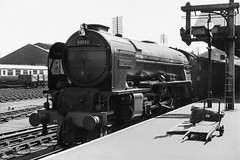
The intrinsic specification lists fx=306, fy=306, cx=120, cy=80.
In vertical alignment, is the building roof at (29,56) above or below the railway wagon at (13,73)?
above


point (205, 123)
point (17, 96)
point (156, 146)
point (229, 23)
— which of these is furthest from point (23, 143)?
point (17, 96)

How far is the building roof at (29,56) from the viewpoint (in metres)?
62.6

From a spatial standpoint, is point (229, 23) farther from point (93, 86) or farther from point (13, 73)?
point (13, 73)

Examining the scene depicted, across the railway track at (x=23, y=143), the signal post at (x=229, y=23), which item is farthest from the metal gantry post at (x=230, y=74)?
the railway track at (x=23, y=143)

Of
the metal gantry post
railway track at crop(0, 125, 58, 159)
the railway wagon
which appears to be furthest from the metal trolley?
the railway wagon

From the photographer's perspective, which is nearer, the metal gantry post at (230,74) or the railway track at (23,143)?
the railway track at (23,143)

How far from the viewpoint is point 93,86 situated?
922 centimetres

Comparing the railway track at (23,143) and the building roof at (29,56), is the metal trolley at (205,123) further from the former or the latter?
the building roof at (29,56)

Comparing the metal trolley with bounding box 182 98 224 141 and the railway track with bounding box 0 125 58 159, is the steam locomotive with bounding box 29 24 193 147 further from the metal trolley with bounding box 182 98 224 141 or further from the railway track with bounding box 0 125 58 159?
the metal trolley with bounding box 182 98 224 141

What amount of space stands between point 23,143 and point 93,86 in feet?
8.94

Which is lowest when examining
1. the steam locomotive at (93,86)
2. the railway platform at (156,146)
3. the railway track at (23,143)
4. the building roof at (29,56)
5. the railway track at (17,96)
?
the railway track at (23,143)

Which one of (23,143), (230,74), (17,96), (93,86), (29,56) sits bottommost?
(23,143)

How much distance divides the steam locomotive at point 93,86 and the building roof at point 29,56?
174 feet

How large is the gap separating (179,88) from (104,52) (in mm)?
7343
